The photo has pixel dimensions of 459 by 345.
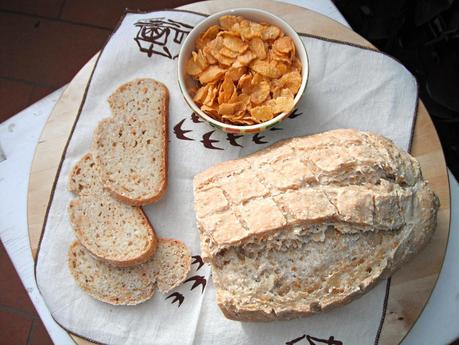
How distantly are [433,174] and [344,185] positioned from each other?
0.44m

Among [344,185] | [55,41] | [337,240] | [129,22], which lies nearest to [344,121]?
[344,185]

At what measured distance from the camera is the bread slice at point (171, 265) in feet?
5.40

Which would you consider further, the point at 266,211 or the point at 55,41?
the point at 55,41

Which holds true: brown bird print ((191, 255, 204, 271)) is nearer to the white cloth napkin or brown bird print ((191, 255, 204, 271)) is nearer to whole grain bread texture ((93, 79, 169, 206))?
the white cloth napkin

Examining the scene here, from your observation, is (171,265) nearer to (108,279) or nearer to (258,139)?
(108,279)

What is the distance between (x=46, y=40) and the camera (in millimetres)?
2652

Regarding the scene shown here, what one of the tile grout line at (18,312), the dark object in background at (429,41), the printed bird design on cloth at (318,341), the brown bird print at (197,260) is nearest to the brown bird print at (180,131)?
the brown bird print at (197,260)

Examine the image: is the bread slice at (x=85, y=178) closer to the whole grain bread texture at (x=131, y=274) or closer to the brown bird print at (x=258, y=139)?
the whole grain bread texture at (x=131, y=274)

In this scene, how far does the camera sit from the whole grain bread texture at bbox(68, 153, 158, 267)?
1.67m

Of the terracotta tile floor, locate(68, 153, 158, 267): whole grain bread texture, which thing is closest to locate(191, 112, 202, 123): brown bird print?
locate(68, 153, 158, 267): whole grain bread texture

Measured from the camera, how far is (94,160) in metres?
1.74

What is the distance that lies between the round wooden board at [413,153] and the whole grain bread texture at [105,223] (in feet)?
0.35

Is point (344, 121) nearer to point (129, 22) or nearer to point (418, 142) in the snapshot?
point (418, 142)

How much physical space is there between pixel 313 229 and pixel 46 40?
193 cm
